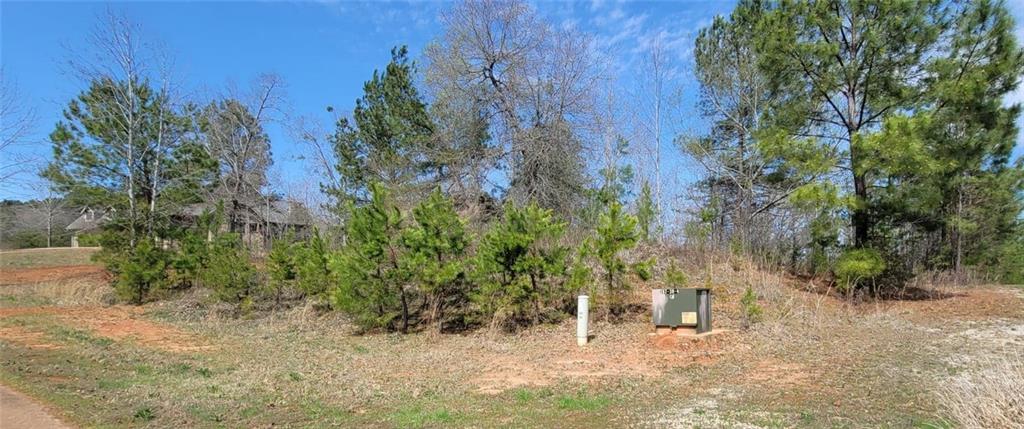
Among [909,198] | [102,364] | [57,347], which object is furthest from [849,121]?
[57,347]

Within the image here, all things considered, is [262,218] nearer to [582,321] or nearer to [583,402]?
[582,321]

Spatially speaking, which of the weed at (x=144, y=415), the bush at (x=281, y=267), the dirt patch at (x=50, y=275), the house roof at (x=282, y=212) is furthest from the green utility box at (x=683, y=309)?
the house roof at (x=282, y=212)

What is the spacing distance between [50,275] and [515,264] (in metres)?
17.3

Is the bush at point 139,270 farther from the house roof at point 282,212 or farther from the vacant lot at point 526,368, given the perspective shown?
the house roof at point 282,212

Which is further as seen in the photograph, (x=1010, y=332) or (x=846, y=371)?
(x=1010, y=332)

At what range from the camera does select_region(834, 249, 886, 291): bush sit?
12.3 m

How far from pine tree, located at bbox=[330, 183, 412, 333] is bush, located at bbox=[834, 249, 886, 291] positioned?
9161 mm

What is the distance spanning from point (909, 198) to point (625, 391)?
32.1ft

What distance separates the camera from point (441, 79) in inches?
696

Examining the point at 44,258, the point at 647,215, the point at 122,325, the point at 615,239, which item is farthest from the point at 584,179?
the point at 44,258

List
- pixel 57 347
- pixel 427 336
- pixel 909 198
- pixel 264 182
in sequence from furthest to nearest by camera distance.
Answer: pixel 264 182 → pixel 909 198 → pixel 427 336 → pixel 57 347

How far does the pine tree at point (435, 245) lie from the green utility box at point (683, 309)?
357 centimetres

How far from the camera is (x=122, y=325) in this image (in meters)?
12.4

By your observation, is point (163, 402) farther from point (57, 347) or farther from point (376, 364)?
point (57, 347)
